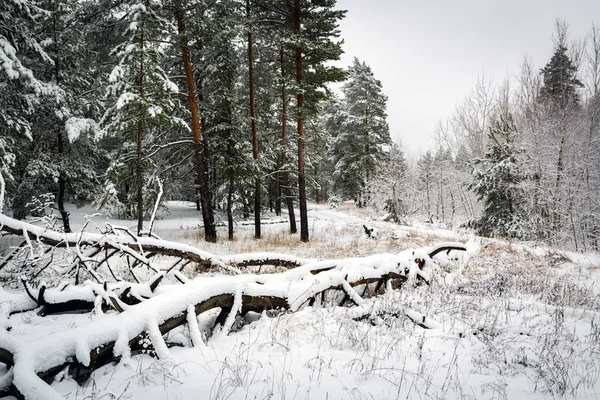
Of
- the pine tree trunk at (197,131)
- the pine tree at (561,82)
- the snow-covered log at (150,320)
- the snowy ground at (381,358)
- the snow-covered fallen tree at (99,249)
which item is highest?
the pine tree at (561,82)

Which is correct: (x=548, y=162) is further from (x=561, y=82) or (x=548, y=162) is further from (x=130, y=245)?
(x=130, y=245)

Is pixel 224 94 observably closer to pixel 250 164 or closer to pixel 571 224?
pixel 250 164

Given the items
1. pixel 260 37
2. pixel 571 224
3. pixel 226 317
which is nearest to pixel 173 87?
pixel 260 37

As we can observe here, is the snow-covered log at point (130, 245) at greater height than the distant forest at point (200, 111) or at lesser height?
lesser

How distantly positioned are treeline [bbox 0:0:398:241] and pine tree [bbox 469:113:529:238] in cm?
1159

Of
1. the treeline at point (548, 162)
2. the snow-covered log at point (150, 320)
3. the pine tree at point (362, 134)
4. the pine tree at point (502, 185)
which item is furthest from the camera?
the pine tree at point (362, 134)

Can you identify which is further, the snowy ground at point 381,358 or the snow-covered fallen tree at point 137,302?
the snowy ground at point 381,358

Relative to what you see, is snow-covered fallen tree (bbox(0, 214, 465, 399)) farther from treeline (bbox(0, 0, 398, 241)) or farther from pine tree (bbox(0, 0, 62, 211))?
treeline (bbox(0, 0, 398, 241))

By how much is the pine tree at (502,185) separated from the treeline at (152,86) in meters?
11.6

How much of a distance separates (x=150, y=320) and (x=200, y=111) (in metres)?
11.5

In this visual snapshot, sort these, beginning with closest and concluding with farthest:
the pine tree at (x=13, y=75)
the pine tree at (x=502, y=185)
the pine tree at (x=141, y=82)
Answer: the pine tree at (x=13, y=75), the pine tree at (x=141, y=82), the pine tree at (x=502, y=185)

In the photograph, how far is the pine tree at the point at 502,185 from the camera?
17.2 meters

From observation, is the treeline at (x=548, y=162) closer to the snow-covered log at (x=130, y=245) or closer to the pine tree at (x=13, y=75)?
the snow-covered log at (x=130, y=245)

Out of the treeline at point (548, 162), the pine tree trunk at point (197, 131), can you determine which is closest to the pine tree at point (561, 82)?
the treeline at point (548, 162)
